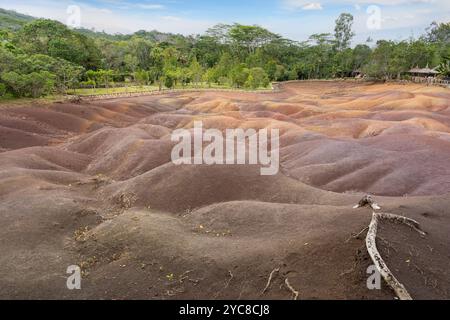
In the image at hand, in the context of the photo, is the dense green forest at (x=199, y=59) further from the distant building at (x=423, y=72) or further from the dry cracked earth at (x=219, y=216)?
the dry cracked earth at (x=219, y=216)

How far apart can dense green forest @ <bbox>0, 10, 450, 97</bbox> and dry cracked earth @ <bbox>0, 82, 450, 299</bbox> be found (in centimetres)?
1922

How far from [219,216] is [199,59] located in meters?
88.8

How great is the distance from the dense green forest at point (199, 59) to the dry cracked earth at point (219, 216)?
63.1 feet

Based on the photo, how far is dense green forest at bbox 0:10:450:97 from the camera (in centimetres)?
5672

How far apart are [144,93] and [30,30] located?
26572 mm

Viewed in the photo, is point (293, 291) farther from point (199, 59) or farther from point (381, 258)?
point (199, 59)

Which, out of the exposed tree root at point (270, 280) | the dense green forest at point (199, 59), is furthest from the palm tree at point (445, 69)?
the exposed tree root at point (270, 280)

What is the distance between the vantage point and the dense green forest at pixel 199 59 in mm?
56719

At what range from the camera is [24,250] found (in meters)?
14.5

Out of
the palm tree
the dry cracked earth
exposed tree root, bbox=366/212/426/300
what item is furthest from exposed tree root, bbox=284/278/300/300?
the palm tree

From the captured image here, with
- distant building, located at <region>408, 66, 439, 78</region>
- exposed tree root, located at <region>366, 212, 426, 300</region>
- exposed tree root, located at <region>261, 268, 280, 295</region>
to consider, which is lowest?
exposed tree root, located at <region>261, 268, 280, 295</region>

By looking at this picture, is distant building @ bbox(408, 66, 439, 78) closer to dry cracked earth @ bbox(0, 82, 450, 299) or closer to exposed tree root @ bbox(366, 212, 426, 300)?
dry cracked earth @ bbox(0, 82, 450, 299)

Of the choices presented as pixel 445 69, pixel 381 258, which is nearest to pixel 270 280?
pixel 381 258
